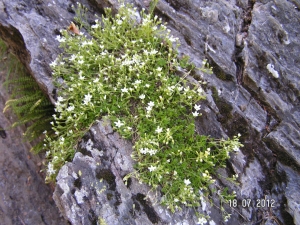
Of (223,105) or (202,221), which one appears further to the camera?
(223,105)

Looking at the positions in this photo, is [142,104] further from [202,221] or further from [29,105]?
[29,105]

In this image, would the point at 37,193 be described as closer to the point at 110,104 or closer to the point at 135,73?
the point at 110,104

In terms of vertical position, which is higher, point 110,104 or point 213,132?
point 213,132

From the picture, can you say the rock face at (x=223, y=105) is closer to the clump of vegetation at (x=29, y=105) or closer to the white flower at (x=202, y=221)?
the white flower at (x=202, y=221)

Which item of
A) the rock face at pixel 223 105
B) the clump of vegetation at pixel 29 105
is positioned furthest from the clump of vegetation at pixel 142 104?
the clump of vegetation at pixel 29 105

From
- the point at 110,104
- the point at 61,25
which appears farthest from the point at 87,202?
the point at 61,25

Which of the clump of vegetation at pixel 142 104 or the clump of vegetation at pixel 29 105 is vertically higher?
the clump of vegetation at pixel 142 104

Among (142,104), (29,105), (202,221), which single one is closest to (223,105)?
(142,104)
